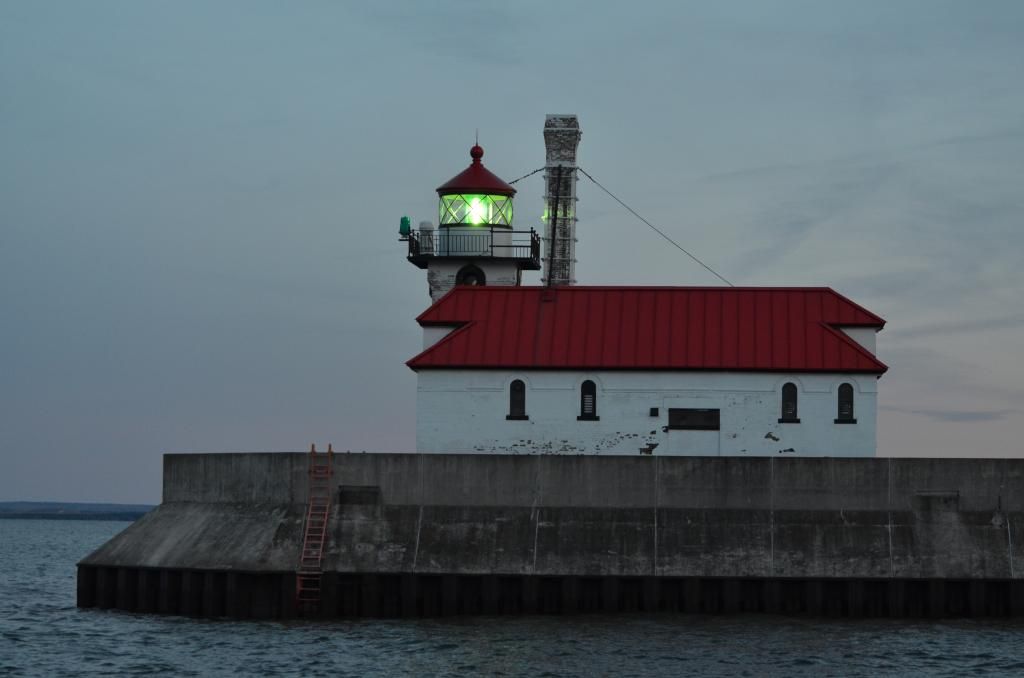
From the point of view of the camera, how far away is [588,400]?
45938mm

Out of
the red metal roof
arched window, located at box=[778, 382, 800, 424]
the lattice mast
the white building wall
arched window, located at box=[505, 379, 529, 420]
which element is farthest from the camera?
the lattice mast

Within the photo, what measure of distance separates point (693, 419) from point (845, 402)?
4163 mm

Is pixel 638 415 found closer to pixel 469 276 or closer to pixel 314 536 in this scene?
pixel 314 536

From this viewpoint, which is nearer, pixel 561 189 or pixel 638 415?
pixel 638 415

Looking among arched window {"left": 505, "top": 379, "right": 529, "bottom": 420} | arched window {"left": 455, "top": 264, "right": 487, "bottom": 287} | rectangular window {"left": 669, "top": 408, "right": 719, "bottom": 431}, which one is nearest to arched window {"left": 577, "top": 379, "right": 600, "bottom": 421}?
arched window {"left": 505, "top": 379, "right": 529, "bottom": 420}

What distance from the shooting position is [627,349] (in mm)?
46312

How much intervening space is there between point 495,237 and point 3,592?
68.8 ft

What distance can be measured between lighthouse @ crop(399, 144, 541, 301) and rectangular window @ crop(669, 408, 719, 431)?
11.6 m

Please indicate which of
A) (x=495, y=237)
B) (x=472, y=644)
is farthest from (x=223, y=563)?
(x=495, y=237)

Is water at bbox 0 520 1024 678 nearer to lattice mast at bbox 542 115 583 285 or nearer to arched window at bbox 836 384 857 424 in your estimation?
arched window at bbox 836 384 857 424

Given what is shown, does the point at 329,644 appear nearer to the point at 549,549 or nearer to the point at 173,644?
the point at 173,644

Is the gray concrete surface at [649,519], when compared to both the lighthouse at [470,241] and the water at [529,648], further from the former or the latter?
the lighthouse at [470,241]

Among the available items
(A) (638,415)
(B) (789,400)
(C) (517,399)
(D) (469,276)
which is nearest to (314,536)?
(C) (517,399)

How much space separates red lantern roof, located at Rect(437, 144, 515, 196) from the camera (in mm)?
55656
